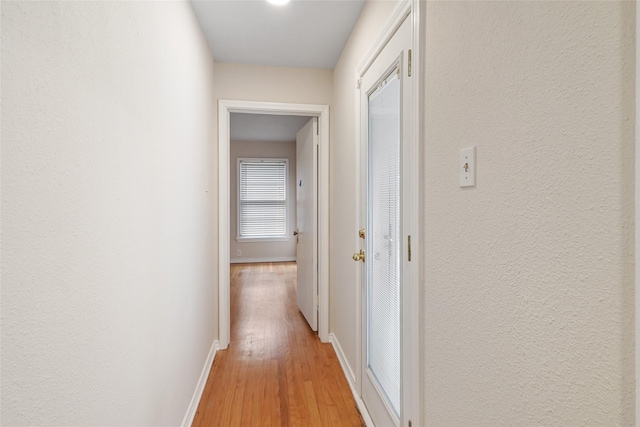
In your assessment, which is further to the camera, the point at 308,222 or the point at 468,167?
the point at 308,222

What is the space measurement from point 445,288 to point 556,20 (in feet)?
2.42

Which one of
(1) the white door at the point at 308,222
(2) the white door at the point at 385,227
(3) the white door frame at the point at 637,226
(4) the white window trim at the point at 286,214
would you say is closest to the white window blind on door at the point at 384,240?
(2) the white door at the point at 385,227

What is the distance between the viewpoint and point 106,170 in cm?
87

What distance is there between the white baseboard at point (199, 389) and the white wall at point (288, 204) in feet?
13.1

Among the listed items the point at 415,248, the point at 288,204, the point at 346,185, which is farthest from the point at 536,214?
the point at 288,204

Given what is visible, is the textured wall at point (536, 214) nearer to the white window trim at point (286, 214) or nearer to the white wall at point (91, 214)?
the white wall at point (91, 214)

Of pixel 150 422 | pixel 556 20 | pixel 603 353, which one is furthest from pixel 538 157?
pixel 150 422

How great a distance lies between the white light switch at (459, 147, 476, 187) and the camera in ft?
2.80

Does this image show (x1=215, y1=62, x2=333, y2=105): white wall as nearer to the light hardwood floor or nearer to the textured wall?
the textured wall

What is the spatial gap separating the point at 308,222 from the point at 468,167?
2.34m

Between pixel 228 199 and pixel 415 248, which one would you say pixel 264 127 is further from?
pixel 415 248

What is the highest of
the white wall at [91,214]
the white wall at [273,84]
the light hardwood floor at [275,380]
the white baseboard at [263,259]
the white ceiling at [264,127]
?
the white ceiling at [264,127]

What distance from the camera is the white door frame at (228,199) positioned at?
2.62 meters

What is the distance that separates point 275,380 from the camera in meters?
2.20
